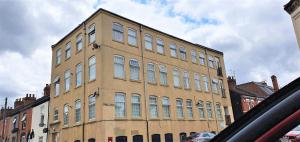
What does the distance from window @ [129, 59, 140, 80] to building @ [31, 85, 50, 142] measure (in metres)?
10.5

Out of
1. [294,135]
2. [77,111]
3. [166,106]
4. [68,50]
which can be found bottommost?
[294,135]

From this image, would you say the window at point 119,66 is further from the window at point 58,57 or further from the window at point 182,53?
the window at point 182,53

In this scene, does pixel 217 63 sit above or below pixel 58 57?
above

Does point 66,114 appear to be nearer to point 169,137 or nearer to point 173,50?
point 169,137

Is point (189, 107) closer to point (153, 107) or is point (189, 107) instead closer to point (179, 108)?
point (179, 108)

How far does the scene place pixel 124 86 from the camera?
73.5 ft

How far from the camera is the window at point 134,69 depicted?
2358 centimetres

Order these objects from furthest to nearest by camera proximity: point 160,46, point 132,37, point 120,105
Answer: point 160,46 < point 132,37 < point 120,105

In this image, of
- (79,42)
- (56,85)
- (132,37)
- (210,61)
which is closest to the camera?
(132,37)

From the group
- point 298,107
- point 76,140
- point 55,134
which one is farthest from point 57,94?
point 298,107

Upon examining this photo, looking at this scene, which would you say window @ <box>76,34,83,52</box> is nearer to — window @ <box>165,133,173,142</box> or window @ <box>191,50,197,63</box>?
window @ <box>165,133,173,142</box>

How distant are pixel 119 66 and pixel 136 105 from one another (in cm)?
350

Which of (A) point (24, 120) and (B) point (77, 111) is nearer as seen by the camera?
(B) point (77, 111)

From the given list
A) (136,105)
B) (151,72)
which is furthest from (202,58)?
(136,105)
